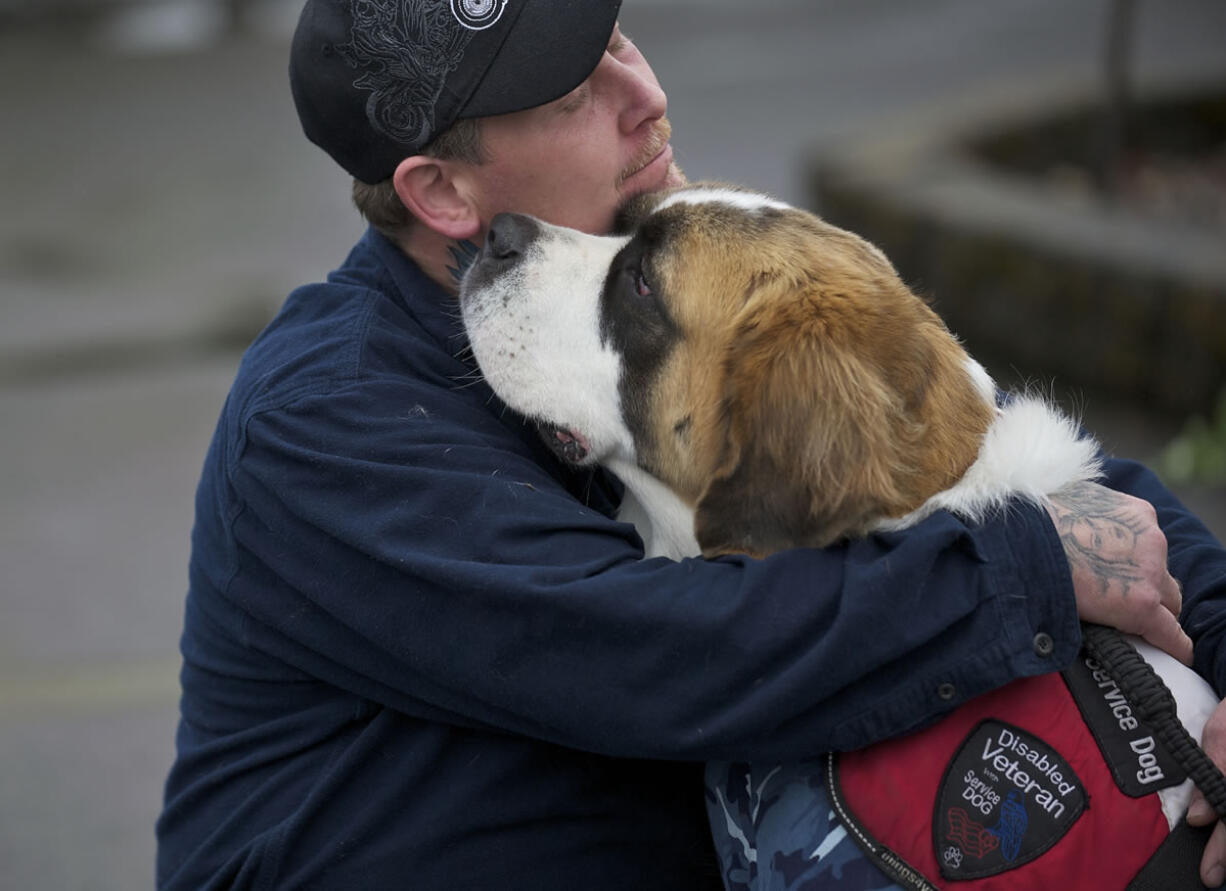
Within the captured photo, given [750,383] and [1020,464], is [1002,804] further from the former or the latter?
[750,383]

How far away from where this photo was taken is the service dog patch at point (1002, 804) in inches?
91.4

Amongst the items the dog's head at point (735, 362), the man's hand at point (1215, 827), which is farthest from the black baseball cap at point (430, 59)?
the man's hand at point (1215, 827)

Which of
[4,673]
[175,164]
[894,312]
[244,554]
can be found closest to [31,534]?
[4,673]

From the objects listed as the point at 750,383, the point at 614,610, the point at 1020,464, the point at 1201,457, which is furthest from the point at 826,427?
the point at 1201,457

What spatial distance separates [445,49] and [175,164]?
400 inches

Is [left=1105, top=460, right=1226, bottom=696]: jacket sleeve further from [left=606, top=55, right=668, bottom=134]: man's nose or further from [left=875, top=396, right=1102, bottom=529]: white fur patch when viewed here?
[left=606, top=55, right=668, bottom=134]: man's nose

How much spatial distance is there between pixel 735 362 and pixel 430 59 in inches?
31.5

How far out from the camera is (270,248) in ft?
32.9

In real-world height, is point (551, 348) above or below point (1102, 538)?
above

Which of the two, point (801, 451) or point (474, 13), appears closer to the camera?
point (801, 451)

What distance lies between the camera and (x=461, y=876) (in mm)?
2586

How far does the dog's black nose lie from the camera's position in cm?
284

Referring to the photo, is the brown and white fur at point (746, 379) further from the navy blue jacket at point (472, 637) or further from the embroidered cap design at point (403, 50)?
the embroidered cap design at point (403, 50)

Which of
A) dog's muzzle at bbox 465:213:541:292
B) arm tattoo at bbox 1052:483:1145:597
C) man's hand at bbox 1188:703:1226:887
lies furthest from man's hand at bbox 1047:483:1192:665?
dog's muzzle at bbox 465:213:541:292
